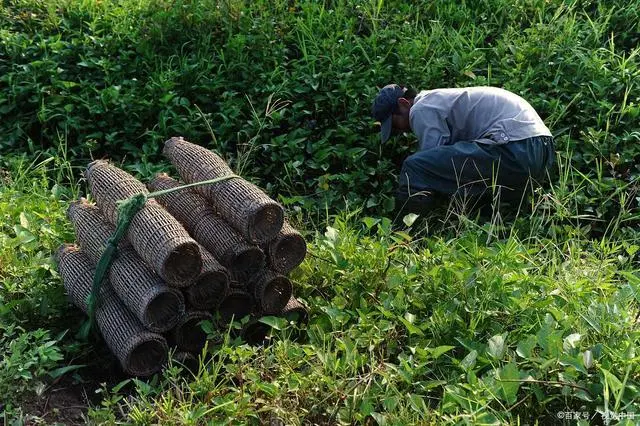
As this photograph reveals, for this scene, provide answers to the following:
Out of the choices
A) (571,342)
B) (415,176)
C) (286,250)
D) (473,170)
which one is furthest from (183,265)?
(473,170)

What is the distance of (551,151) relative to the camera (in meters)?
5.01

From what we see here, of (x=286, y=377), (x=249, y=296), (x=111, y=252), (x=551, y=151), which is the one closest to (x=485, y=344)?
(x=286, y=377)

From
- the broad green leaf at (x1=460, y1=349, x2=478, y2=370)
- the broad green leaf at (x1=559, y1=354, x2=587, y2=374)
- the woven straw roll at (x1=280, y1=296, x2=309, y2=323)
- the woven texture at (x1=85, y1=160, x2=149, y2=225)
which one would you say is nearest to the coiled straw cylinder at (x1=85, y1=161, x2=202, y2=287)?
the woven texture at (x1=85, y1=160, x2=149, y2=225)

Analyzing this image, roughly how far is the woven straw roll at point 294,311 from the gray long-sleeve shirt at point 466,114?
171 centimetres

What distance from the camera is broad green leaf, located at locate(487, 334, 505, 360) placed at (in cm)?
320

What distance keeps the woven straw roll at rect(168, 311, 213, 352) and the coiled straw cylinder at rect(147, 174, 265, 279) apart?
269 mm

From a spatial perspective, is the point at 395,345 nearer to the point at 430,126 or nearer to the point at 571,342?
the point at 571,342

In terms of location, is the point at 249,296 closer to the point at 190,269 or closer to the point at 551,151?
the point at 190,269

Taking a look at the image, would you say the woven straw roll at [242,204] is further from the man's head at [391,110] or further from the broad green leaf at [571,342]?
the man's head at [391,110]

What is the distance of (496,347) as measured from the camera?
321 centimetres

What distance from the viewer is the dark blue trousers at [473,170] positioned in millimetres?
4887

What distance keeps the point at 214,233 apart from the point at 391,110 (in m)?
1.95

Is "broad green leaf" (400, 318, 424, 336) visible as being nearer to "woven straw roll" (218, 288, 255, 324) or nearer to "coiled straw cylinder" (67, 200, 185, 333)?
"woven straw roll" (218, 288, 255, 324)

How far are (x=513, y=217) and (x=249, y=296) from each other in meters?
2.08
